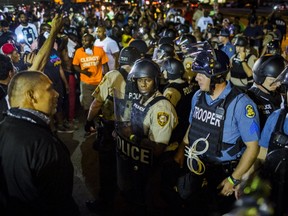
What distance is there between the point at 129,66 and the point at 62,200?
3.14 metres

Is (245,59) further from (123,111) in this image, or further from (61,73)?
(123,111)

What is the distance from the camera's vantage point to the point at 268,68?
14.6 feet

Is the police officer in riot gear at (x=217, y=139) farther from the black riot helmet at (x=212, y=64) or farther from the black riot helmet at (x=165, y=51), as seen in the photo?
the black riot helmet at (x=165, y=51)

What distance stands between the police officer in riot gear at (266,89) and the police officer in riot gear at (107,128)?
62.4 inches

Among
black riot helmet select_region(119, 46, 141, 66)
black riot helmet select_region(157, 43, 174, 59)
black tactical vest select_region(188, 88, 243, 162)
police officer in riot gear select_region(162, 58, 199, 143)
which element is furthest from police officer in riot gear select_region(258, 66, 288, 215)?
black riot helmet select_region(157, 43, 174, 59)

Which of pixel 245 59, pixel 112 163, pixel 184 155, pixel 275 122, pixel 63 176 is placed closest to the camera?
pixel 63 176

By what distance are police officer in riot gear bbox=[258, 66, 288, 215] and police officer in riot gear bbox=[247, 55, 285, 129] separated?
939 millimetres

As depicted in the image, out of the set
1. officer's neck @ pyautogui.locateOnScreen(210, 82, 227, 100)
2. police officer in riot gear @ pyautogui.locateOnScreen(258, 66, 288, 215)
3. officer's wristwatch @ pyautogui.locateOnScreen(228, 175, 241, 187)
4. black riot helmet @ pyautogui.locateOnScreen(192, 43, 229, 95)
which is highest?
black riot helmet @ pyautogui.locateOnScreen(192, 43, 229, 95)

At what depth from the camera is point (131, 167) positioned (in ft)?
11.4

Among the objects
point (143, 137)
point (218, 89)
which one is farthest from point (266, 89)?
point (143, 137)

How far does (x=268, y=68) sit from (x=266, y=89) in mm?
259

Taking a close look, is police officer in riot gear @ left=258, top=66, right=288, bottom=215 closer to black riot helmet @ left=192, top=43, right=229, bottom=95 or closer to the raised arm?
black riot helmet @ left=192, top=43, right=229, bottom=95

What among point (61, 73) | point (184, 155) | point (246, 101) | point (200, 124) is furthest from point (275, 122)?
point (61, 73)

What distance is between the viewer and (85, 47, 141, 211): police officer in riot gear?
4602 millimetres
